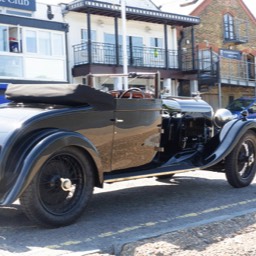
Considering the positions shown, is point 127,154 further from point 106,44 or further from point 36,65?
point 106,44

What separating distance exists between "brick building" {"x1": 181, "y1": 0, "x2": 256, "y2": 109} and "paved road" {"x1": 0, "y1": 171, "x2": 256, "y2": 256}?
63.4 ft

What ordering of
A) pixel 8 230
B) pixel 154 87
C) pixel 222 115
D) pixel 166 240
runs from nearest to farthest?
pixel 166 240 → pixel 8 230 → pixel 154 87 → pixel 222 115

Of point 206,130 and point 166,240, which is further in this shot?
point 206,130

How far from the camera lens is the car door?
5.43 meters

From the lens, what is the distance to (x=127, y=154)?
18.3ft

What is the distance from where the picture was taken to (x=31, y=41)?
66.7 ft

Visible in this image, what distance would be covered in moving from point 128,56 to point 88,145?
1901 centimetres

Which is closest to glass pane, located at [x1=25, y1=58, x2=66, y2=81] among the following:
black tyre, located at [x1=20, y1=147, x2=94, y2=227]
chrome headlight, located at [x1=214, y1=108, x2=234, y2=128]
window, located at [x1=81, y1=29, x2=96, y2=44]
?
window, located at [x1=81, y1=29, x2=96, y2=44]

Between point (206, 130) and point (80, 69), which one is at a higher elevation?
point (80, 69)

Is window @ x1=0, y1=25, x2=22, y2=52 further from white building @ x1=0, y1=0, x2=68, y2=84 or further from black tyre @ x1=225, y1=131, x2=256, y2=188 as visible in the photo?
black tyre @ x1=225, y1=131, x2=256, y2=188

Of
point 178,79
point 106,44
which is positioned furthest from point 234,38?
point 106,44

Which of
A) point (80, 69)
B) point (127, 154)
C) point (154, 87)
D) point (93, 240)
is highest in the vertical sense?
point (80, 69)

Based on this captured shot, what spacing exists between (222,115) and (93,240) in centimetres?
368

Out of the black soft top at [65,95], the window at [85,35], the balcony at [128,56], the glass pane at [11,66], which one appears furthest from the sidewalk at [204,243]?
the window at [85,35]
